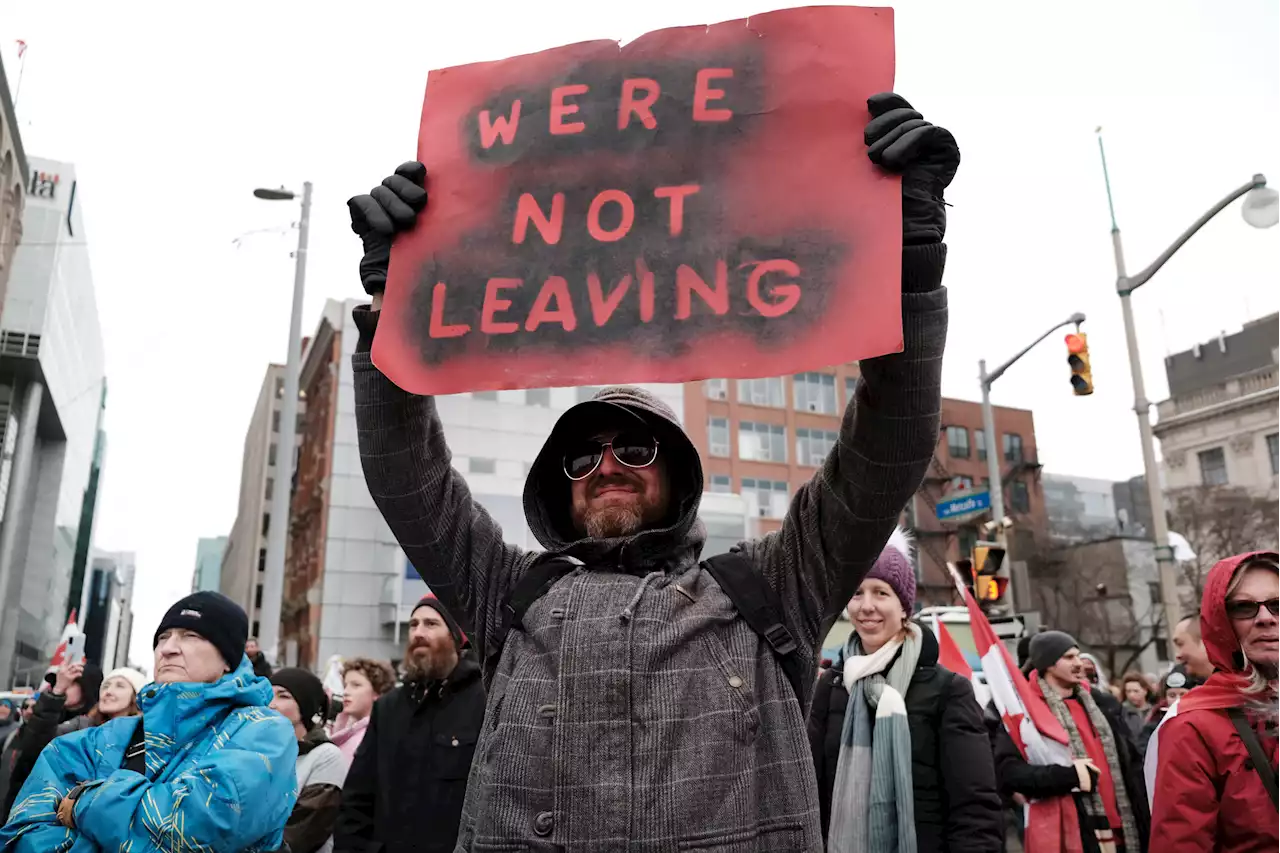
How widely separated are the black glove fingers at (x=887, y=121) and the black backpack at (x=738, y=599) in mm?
1010

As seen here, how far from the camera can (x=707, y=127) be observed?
2.39m

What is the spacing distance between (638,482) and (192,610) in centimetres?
197

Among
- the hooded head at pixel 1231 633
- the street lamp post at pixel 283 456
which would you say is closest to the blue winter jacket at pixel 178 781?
the hooded head at pixel 1231 633

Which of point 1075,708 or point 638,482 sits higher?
point 638,482

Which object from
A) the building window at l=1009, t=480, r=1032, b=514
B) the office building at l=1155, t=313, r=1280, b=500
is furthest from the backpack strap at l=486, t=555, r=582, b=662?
the building window at l=1009, t=480, r=1032, b=514

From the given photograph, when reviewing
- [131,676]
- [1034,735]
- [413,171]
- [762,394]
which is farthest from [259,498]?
[413,171]

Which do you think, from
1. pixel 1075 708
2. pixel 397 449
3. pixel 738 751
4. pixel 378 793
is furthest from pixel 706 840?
pixel 1075 708

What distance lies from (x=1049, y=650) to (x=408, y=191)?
483 cm

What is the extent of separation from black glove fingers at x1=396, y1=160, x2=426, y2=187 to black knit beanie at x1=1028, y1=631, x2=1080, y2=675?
4714 millimetres

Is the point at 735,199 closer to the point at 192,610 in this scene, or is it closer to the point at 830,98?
the point at 830,98

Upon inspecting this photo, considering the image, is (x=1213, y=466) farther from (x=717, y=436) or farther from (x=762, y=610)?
(x=762, y=610)

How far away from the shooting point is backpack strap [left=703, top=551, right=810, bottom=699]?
2184mm

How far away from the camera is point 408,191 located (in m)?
2.47

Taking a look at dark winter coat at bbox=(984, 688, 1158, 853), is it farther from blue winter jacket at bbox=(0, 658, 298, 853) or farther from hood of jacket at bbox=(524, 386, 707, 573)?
blue winter jacket at bbox=(0, 658, 298, 853)
